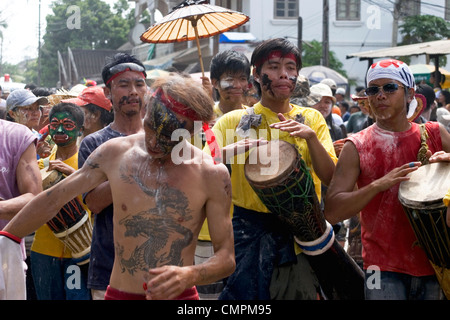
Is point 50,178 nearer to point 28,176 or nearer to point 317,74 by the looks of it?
point 28,176

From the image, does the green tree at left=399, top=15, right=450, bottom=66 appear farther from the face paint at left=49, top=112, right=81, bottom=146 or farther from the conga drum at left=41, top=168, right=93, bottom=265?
the conga drum at left=41, top=168, right=93, bottom=265

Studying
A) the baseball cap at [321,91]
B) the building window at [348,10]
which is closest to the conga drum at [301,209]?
the baseball cap at [321,91]

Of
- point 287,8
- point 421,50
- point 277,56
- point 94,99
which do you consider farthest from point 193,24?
point 287,8

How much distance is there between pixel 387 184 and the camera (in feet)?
13.0

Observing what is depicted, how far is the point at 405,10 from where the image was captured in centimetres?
3672

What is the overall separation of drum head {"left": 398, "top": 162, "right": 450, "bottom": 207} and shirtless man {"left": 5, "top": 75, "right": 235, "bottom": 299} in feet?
3.84

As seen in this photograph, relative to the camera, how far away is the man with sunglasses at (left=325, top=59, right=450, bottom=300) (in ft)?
13.3

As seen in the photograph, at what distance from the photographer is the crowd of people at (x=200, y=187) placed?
11.0ft

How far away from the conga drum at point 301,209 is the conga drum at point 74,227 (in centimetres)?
155

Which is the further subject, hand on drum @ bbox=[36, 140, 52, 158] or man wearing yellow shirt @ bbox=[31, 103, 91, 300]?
hand on drum @ bbox=[36, 140, 52, 158]

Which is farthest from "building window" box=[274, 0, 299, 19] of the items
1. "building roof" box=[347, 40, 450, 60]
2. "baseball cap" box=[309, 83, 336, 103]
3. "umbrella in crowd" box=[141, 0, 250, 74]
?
"umbrella in crowd" box=[141, 0, 250, 74]

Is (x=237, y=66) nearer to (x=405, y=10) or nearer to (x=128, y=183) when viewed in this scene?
(x=128, y=183)

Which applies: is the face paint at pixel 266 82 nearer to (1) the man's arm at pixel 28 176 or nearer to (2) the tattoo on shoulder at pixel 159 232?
(2) the tattoo on shoulder at pixel 159 232

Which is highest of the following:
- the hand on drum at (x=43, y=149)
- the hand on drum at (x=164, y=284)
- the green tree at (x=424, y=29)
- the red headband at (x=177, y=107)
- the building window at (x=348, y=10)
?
the building window at (x=348, y=10)
